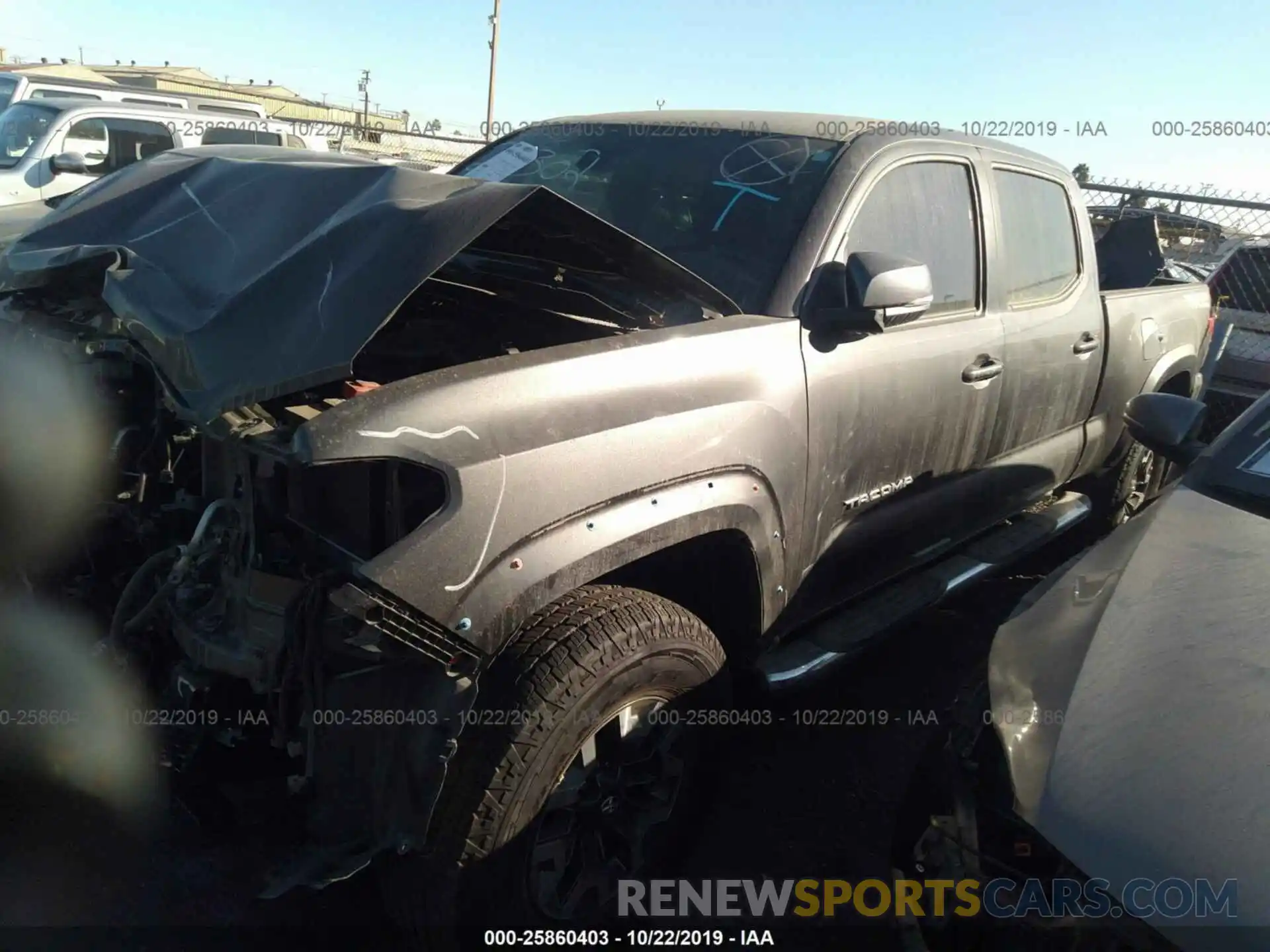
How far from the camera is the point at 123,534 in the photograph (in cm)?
274

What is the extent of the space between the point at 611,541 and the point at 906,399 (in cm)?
134

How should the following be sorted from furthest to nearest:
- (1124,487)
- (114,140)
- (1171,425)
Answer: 1. (114,140)
2. (1124,487)
3. (1171,425)

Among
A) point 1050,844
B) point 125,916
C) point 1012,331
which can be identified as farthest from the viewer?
point 1012,331

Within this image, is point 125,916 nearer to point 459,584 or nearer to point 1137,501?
point 459,584

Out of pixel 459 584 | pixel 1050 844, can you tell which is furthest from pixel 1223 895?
pixel 459 584

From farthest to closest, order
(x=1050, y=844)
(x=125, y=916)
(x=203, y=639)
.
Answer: (x=125, y=916) < (x=203, y=639) < (x=1050, y=844)

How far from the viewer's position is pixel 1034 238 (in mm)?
4035

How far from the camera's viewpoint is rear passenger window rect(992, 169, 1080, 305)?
379 centimetres

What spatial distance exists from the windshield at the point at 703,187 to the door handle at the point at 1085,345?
65.6 inches

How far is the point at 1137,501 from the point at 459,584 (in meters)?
4.95

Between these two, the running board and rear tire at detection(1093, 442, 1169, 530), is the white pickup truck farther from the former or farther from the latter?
rear tire at detection(1093, 442, 1169, 530)

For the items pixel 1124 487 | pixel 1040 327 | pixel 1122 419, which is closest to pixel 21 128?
pixel 1040 327

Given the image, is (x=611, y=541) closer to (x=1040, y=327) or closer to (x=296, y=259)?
(x=296, y=259)

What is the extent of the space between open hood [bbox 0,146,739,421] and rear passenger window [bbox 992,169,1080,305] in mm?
1679
